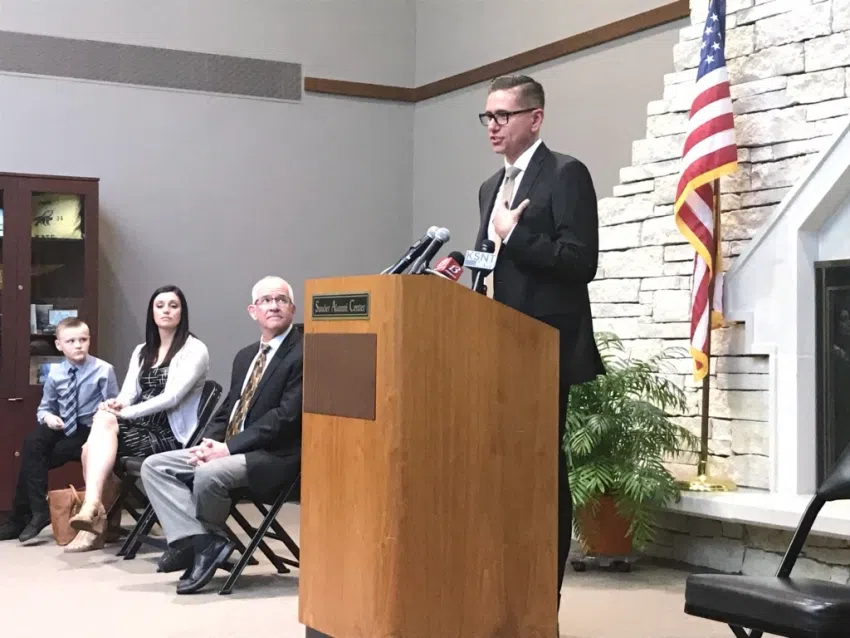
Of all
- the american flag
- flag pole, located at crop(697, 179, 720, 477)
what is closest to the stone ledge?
flag pole, located at crop(697, 179, 720, 477)

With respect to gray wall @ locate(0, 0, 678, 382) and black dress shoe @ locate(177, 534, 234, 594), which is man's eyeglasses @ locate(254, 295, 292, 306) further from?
gray wall @ locate(0, 0, 678, 382)

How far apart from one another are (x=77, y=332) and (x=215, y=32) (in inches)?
107

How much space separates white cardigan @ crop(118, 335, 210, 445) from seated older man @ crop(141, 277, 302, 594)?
688 mm

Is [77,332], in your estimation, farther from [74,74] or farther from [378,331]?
[378,331]

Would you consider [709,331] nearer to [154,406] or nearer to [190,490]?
[190,490]

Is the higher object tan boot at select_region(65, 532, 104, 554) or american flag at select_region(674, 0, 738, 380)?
american flag at select_region(674, 0, 738, 380)

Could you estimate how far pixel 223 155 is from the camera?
796cm

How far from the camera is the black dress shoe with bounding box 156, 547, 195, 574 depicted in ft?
16.0

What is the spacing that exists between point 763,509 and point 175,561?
236cm

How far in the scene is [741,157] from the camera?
4992 mm

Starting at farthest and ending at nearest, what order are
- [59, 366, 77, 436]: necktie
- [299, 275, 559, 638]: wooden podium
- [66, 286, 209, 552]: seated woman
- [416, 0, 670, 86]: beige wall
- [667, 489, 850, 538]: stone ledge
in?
[416, 0, 670, 86]: beige wall < [59, 366, 77, 436]: necktie < [66, 286, 209, 552]: seated woman < [667, 489, 850, 538]: stone ledge < [299, 275, 559, 638]: wooden podium

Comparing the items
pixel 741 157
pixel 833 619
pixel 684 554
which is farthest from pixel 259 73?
pixel 833 619

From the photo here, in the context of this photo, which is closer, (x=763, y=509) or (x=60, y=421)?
(x=763, y=509)

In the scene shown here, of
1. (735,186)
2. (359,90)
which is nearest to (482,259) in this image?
(735,186)
